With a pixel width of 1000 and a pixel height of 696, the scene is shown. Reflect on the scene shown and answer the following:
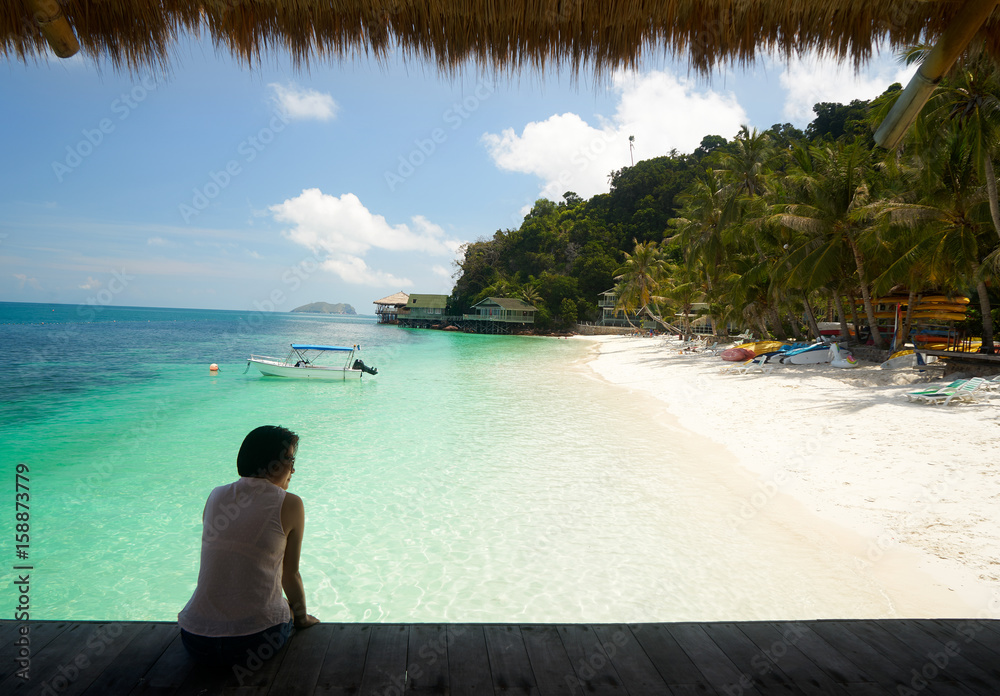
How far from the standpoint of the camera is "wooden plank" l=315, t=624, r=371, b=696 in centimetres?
179

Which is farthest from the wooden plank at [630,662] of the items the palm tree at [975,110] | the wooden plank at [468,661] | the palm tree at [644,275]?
the palm tree at [644,275]

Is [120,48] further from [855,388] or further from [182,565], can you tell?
[855,388]

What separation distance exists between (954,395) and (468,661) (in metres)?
11.1

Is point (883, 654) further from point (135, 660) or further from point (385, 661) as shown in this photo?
point (135, 660)

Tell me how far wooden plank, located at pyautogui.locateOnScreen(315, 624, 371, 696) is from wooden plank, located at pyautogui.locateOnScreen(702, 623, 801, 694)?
129 centimetres

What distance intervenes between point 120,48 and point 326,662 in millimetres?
2874

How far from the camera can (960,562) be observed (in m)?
4.61

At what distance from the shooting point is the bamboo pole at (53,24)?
223 centimetres

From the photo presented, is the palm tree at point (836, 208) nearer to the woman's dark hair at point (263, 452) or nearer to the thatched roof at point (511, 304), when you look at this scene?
the woman's dark hair at point (263, 452)

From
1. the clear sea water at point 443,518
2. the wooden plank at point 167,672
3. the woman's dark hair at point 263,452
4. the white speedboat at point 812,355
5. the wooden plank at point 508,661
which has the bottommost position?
the clear sea water at point 443,518

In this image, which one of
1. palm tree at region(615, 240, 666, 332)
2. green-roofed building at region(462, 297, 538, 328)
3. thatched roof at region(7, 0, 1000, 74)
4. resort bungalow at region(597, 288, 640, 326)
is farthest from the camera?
green-roofed building at region(462, 297, 538, 328)

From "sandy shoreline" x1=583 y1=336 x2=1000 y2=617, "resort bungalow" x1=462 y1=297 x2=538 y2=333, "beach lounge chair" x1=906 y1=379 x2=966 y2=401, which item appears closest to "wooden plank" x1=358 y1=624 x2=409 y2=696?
"sandy shoreline" x1=583 y1=336 x2=1000 y2=617

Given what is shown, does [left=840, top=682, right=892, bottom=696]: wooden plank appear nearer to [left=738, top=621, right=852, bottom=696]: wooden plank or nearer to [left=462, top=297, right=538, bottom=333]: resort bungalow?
[left=738, top=621, right=852, bottom=696]: wooden plank

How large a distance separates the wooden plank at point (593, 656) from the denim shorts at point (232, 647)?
3.69 ft
